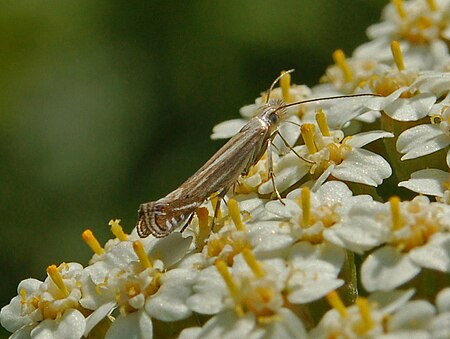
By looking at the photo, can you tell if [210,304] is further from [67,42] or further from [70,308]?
[67,42]

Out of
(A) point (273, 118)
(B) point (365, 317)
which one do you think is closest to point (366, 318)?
(B) point (365, 317)

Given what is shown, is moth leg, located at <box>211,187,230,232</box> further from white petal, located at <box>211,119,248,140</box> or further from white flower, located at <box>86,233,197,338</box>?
white petal, located at <box>211,119,248,140</box>

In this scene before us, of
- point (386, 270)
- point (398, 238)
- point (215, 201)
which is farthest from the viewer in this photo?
point (215, 201)

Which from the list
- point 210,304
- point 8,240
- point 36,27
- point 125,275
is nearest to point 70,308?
point 125,275

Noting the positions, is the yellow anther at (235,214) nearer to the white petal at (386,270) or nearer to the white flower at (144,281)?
the white flower at (144,281)

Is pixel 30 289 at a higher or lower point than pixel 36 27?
lower

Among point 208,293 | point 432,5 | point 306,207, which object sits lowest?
point 208,293

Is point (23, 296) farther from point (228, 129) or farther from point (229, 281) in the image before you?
point (228, 129)
